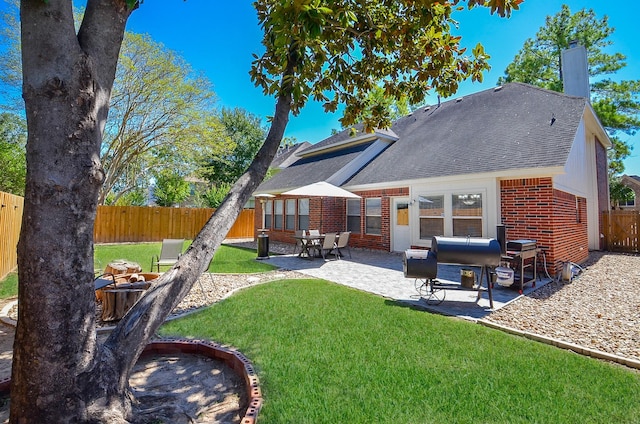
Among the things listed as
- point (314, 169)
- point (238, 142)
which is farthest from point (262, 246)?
point (238, 142)

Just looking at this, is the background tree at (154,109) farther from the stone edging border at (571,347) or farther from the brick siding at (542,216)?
the stone edging border at (571,347)

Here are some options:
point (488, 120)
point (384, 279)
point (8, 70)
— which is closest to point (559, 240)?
point (384, 279)

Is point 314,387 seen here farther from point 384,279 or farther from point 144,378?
point 384,279

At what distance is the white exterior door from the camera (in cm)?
1220

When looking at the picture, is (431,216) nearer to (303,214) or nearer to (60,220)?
(303,214)

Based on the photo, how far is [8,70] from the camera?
16.3 m

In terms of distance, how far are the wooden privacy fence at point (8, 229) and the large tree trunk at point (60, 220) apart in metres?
8.00

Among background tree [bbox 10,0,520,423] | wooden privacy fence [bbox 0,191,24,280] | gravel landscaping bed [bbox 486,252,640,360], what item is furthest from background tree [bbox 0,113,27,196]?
gravel landscaping bed [bbox 486,252,640,360]

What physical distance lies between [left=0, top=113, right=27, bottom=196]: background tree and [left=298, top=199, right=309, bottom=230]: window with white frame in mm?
19713

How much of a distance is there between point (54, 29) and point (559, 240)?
423 inches

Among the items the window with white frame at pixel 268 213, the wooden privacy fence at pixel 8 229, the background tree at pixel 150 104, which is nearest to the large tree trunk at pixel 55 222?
the wooden privacy fence at pixel 8 229

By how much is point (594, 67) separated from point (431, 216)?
65.9 ft

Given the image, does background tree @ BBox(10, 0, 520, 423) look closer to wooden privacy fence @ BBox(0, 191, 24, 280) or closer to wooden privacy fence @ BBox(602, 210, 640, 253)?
wooden privacy fence @ BBox(0, 191, 24, 280)

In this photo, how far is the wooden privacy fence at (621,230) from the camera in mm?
13516
